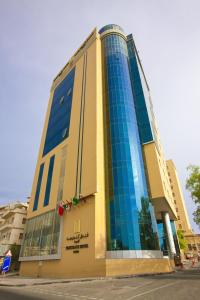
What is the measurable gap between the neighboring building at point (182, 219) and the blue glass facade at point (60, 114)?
227ft

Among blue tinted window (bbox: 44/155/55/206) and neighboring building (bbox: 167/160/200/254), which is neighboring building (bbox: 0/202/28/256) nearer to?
blue tinted window (bbox: 44/155/55/206)

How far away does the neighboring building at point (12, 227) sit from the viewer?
53.3 metres

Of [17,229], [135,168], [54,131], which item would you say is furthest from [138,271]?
[17,229]

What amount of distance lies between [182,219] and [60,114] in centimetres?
7481

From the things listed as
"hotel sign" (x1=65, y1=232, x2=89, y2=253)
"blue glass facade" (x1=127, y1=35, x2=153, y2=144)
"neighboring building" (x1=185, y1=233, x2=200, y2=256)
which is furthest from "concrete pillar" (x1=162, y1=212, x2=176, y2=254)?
"neighboring building" (x1=185, y1=233, x2=200, y2=256)

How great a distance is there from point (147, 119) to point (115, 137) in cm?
1063

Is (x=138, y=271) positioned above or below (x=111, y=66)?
below

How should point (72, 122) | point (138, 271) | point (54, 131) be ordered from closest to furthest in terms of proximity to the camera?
point (138, 271) → point (72, 122) → point (54, 131)

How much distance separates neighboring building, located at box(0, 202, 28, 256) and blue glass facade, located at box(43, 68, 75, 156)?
21766mm

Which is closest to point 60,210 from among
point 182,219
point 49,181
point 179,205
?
point 49,181

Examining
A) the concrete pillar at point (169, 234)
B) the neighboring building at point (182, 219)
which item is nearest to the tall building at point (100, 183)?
the concrete pillar at point (169, 234)

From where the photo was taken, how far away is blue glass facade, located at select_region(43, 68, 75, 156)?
48.2 meters

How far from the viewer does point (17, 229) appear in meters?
56.0

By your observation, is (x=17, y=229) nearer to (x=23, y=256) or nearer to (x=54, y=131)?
(x=23, y=256)
